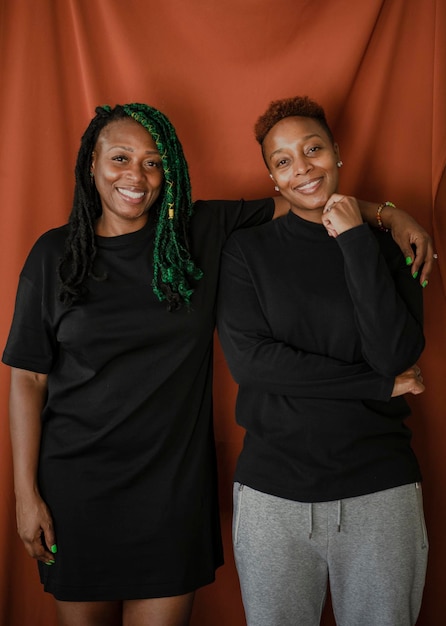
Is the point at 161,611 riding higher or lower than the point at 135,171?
lower

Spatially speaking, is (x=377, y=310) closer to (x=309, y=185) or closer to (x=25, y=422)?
(x=309, y=185)

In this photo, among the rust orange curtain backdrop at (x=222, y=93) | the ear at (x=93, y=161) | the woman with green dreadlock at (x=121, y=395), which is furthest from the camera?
the rust orange curtain backdrop at (x=222, y=93)

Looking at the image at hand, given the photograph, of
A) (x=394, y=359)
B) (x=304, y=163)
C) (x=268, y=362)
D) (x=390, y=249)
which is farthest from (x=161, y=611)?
(x=304, y=163)

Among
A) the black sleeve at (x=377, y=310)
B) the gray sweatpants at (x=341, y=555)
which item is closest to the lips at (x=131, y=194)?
the black sleeve at (x=377, y=310)

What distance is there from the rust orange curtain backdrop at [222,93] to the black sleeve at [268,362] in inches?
21.1

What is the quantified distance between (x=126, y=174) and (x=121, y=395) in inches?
23.5

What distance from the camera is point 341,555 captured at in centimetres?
182

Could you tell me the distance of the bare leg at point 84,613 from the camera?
6.50ft

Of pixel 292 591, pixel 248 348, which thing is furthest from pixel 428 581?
pixel 248 348

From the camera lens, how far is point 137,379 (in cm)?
193

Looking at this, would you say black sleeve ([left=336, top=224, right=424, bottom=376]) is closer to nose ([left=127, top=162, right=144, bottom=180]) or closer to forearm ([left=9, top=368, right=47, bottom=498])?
nose ([left=127, top=162, right=144, bottom=180])

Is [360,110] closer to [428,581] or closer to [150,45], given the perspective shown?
[150,45]

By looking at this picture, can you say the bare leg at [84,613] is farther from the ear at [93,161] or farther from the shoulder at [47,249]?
the ear at [93,161]

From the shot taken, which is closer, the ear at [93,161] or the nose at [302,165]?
the nose at [302,165]
